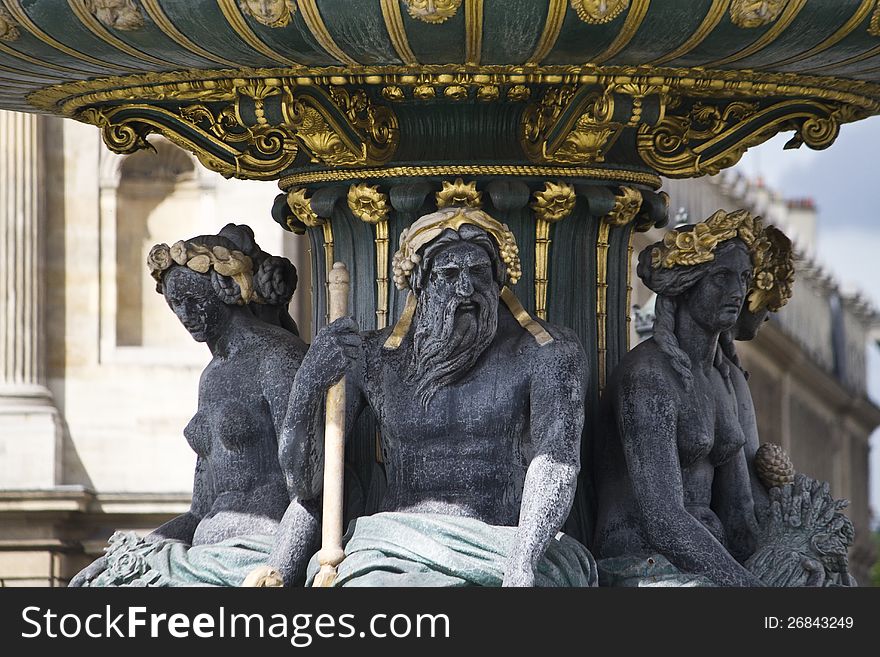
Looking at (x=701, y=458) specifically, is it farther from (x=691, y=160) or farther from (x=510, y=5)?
(x=510, y=5)

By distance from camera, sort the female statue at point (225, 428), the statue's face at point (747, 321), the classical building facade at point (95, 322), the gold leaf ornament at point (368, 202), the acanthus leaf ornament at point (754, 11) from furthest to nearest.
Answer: the classical building facade at point (95, 322) → the statue's face at point (747, 321) → the gold leaf ornament at point (368, 202) → the female statue at point (225, 428) → the acanthus leaf ornament at point (754, 11)

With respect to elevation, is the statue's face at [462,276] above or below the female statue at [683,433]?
above

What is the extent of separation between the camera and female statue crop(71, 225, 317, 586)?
9.14 m

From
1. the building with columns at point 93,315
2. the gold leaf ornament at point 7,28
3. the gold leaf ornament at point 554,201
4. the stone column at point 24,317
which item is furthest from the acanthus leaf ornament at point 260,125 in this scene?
the stone column at point 24,317

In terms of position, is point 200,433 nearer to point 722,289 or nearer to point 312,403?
point 312,403

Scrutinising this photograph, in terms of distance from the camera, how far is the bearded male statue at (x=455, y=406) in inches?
341

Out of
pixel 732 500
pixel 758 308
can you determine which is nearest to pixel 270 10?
pixel 758 308

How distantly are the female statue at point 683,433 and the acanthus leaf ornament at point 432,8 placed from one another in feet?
4.63

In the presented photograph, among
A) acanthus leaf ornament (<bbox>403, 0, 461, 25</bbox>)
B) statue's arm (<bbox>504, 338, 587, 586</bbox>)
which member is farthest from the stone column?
acanthus leaf ornament (<bbox>403, 0, 461, 25</bbox>)

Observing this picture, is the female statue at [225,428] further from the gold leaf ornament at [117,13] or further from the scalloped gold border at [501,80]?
the gold leaf ornament at [117,13]

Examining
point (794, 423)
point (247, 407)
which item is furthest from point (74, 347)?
point (247, 407)

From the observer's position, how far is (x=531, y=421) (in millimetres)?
8766

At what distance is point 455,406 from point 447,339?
219 mm
